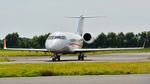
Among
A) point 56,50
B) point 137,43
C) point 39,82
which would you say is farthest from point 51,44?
point 137,43

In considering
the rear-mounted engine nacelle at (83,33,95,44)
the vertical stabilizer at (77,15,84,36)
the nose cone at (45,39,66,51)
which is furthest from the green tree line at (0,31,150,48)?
the nose cone at (45,39,66,51)

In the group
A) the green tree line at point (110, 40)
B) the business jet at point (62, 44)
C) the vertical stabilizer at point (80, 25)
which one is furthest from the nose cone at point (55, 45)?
the green tree line at point (110, 40)

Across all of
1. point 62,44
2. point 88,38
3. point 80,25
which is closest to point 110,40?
point 80,25

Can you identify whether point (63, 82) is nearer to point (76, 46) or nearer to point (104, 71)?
point (104, 71)

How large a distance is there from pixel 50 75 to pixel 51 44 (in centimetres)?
2917

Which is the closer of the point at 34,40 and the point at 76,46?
the point at 76,46

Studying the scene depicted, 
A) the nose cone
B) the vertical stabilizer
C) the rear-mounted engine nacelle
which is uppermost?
the vertical stabilizer

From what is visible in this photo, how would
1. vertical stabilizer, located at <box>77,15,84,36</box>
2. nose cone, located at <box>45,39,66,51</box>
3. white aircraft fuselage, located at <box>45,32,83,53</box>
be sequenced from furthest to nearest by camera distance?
vertical stabilizer, located at <box>77,15,84,36</box> < white aircraft fuselage, located at <box>45,32,83,53</box> < nose cone, located at <box>45,39,66,51</box>

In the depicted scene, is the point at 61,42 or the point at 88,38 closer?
the point at 61,42

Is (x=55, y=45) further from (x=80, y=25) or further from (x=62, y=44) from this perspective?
(x=80, y=25)

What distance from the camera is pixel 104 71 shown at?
2706cm

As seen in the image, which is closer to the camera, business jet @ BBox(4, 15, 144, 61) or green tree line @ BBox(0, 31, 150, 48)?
business jet @ BBox(4, 15, 144, 61)

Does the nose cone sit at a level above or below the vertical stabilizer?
below

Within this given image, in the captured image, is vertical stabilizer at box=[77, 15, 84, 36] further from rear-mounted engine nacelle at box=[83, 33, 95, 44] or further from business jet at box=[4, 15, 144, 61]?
business jet at box=[4, 15, 144, 61]
